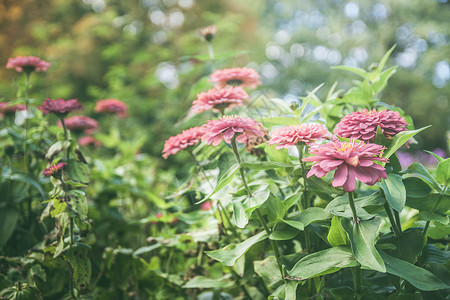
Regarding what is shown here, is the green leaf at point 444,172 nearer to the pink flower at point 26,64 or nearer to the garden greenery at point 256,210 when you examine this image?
the garden greenery at point 256,210

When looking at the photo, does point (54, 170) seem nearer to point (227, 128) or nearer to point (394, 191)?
point (227, 128)

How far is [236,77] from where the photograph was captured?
1.31 metres

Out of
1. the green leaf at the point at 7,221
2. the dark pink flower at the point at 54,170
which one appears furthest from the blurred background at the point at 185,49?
the green leaf at the point at 7,221

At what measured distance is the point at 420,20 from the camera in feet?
32.4

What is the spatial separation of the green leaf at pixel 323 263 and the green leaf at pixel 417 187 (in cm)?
24

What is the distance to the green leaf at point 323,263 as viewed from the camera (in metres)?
0.81

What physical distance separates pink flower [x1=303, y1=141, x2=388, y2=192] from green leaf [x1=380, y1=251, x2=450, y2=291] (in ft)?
0.78

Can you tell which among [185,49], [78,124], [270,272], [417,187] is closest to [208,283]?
[270,272]

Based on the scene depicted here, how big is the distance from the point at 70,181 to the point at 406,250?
1038 mm

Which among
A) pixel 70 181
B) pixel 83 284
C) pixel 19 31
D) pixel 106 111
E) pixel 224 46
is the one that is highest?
pixel 19 31

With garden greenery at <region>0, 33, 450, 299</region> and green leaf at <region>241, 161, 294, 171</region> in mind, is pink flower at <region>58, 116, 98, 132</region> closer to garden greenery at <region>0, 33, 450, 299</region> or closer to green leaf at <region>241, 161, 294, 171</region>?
garden greenery at <region>0, 33, 450, 299</region>

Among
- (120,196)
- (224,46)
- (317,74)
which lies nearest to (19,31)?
(224,46)

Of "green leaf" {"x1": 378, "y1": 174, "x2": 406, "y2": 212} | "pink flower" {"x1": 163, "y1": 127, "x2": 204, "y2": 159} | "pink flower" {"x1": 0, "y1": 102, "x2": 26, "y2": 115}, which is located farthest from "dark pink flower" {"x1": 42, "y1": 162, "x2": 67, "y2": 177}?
"green leaf" {"x1": 378, "y1": 174, "x2": 406, "y2": 212}

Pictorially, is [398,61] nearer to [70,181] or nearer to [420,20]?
[420,20]
